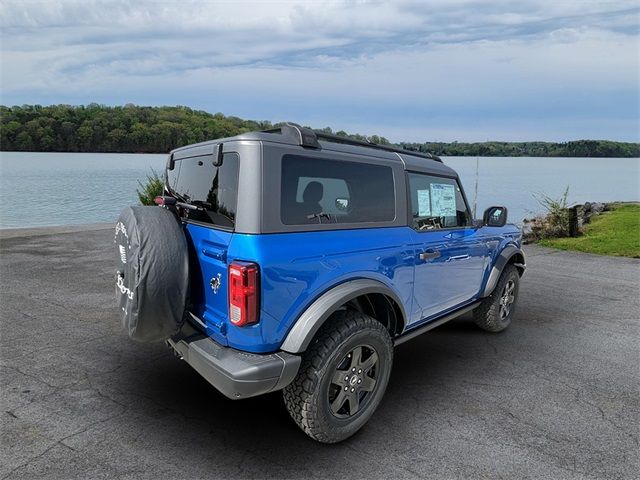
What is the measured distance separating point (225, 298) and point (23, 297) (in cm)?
465

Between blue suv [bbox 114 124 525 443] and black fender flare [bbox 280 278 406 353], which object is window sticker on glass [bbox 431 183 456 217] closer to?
blue suv [bbox 114 124 525 443]

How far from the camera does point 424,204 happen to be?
3715 millimetres

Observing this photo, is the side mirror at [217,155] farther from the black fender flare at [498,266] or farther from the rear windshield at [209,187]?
the black fender flare at [498,266]

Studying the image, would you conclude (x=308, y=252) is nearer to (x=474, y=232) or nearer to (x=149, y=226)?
(x=149, y=226)

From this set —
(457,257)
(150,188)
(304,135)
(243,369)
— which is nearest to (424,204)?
(457,257)

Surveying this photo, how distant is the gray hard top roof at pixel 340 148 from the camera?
8.70 feet

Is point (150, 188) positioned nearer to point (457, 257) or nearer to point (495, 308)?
point (495, 308)

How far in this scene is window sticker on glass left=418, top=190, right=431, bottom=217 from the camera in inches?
144

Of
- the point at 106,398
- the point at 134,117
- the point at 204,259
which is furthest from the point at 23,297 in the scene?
the point at 134,117

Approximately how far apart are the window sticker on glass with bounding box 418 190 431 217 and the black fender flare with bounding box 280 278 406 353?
1.14 m

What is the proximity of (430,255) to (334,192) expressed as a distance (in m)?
1.10

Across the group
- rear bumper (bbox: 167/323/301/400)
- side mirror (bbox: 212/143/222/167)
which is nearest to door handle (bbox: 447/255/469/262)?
rear bumper (bbox: 167/323/301/400)

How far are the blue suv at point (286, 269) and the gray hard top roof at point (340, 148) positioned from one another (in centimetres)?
2

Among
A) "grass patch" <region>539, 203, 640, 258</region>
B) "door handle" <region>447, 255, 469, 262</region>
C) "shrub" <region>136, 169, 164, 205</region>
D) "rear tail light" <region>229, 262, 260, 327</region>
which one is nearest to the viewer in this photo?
"rear tail light" <region>229, 262, 260, 327</region>
